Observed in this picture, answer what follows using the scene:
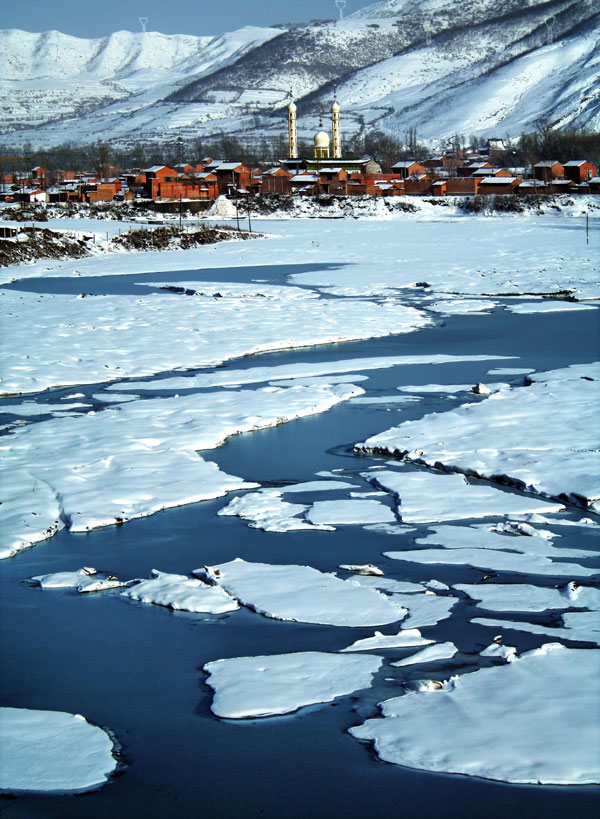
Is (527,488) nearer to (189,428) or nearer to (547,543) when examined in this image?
(547,543)

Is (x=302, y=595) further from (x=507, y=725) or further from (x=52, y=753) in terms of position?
(x=52, y=753)

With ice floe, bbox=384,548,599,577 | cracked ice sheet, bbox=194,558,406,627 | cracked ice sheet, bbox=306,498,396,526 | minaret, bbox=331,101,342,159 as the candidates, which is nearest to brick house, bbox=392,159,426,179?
minaret, bbox=331,101,342,159

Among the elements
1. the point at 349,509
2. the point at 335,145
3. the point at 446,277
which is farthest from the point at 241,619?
the point at 335,145

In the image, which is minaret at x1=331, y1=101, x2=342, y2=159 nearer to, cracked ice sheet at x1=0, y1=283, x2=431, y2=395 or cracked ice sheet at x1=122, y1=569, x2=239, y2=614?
cracked ice sheet at x1=0, y1=283, x2=431, y2=395

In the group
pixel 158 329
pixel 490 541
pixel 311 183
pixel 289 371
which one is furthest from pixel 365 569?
pixel 311 183

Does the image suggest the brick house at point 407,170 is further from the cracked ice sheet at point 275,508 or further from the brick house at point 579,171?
the cracked ice sheet at point 275,508

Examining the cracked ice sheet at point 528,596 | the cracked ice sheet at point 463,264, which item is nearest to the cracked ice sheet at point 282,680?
the cracked ice sheet at point 528,596
